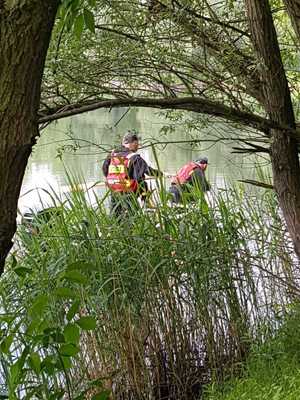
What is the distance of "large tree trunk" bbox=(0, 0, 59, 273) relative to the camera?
0.70 meters

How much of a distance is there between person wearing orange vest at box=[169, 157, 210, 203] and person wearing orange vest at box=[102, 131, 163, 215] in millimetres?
158

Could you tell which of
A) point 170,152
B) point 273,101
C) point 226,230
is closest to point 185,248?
point 226,230

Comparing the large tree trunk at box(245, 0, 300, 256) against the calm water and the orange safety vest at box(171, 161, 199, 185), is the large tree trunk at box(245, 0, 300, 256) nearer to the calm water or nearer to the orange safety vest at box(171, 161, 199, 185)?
the calm water

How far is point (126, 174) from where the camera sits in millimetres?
3148

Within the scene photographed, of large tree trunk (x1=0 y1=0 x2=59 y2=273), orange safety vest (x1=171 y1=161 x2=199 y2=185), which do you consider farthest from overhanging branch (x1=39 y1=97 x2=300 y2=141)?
large tree trunk (x1=0 y1=0 x2=59 y2=273)

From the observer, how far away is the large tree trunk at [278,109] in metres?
2.43

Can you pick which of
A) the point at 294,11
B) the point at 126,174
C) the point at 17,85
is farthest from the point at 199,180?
the point at 17,85

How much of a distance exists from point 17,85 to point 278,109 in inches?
74.2

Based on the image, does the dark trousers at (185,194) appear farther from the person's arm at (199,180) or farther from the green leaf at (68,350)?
the green leaf at (68,350)

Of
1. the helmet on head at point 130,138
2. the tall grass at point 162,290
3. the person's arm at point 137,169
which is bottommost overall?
the tall grass at point 162,290

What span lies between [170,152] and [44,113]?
267 centimetres

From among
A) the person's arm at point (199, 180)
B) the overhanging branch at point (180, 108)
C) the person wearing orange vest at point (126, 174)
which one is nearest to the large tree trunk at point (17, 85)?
the overhanging branch at point (180, 108)

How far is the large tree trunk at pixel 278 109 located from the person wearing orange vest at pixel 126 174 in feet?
2.10

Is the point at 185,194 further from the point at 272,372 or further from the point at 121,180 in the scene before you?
the point at 272,372
